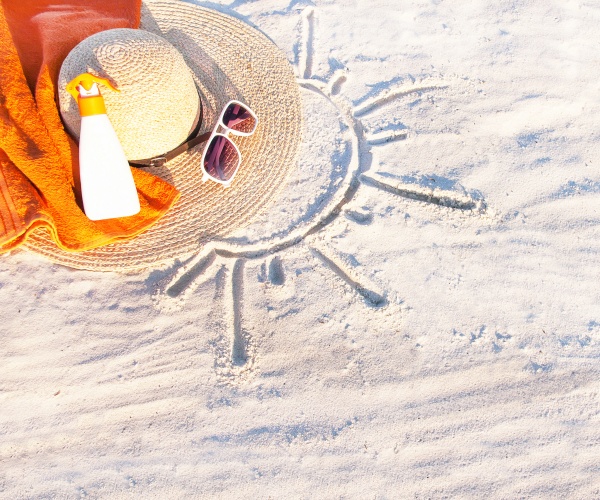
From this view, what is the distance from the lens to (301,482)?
1.41 meters

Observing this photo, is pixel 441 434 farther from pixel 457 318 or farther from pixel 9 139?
pixel 9 139

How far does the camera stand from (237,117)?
1580 mm

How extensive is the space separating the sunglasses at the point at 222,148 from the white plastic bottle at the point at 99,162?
16 centimetres

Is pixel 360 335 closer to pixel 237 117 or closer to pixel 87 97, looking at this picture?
pixel 237 117

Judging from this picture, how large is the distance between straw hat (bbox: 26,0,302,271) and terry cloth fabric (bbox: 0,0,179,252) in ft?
0.28

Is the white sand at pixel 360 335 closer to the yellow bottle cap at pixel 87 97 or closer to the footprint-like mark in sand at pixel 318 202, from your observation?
the footprint-like mark in sand at pixel 318 202

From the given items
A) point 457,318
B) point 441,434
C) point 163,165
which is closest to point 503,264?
point 457,318

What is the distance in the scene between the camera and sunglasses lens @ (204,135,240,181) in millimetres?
1553

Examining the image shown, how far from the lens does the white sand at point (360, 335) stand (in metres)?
1.43

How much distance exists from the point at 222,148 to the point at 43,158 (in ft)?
1.67

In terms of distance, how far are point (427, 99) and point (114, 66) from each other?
3.76ft

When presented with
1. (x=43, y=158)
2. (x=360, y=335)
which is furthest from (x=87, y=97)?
(x=360, y=335)

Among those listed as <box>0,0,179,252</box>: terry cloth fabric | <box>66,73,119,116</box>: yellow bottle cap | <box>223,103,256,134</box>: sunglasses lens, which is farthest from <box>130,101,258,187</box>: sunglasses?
<box>66,73,119,116</box>: yellow bottle cap

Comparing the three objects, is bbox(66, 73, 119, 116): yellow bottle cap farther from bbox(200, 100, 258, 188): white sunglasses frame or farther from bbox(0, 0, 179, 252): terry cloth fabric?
bbox(200, 100, 258, 188): white sunglasses frame
